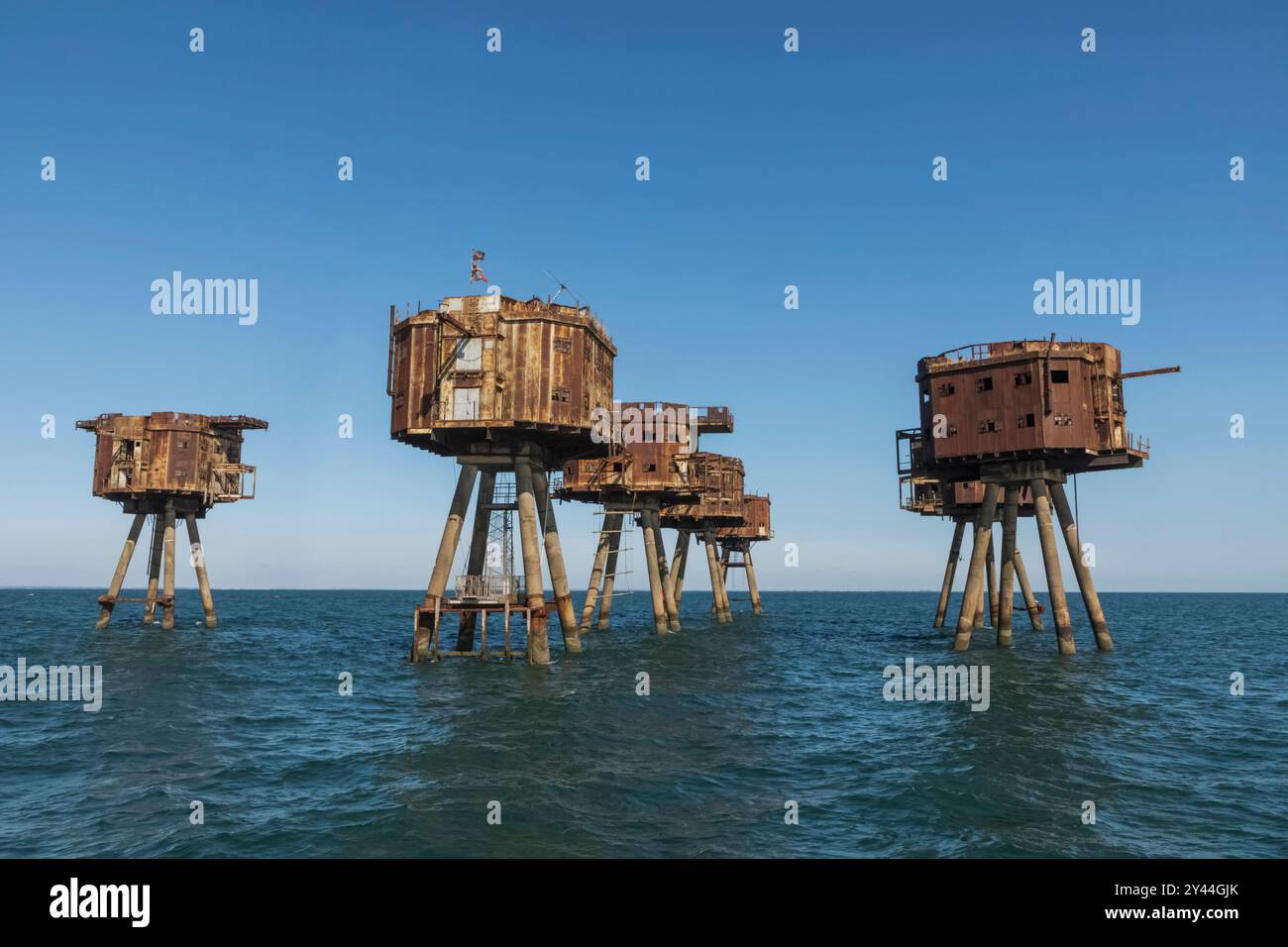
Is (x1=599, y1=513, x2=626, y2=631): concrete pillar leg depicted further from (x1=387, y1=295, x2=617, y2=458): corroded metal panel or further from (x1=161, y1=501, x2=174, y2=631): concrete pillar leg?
(x1=161, y1=501, x2=174, y2=631): concrete pillar leg

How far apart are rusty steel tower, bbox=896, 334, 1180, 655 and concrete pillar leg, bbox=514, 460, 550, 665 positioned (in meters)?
19.5

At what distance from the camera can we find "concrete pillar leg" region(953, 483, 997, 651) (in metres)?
40.7

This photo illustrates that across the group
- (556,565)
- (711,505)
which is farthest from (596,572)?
(556,565)

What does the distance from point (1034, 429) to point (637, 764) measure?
26.5 metres

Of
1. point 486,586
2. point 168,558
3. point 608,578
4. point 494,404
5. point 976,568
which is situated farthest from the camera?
point 608,578

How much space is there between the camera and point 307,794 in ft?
54.1

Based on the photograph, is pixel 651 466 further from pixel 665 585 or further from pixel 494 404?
pixel 494 404

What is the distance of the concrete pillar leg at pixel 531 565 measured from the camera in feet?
114

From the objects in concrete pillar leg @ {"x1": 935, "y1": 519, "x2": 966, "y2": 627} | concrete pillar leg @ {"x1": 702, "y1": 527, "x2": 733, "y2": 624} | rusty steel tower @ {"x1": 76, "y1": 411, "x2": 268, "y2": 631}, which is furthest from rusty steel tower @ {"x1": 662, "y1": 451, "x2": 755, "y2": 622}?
rusty steel tower @ {"x1": 76, "y1": 411, "x2": 268, "y2": 631}

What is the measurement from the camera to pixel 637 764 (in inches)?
739

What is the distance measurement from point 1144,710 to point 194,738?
27531 millimetres

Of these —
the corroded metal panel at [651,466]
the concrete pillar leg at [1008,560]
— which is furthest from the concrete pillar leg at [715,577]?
the concrete pillar leg at [1008,560]
